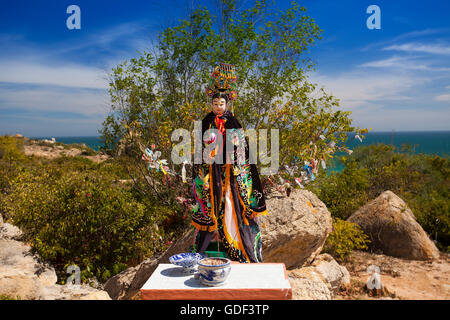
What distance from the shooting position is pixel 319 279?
4887mm

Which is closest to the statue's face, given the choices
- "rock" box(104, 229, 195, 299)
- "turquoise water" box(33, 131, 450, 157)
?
"rock" box(104, 229, 195, 299)

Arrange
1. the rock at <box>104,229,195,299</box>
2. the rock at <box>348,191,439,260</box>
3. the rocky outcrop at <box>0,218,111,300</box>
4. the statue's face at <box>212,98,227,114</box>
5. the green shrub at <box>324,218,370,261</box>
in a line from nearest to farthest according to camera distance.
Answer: the rocky outcrop at <box>0,218,111,300</box> → the statue's face at <box>212,98,227,114</box> → the rock at <box>104,229,195,299</box> → the green shrub at <box>324,218,370,261</box> → the rock at <box>348,191,439,260</box>

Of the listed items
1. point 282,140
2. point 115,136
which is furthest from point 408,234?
point 115,136

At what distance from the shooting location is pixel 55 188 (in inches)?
259

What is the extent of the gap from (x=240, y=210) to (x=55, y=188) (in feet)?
13.2

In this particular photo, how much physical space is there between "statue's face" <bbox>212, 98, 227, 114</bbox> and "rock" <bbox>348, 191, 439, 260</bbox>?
6228 millimetres

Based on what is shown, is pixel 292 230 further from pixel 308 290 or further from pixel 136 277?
pixel 136 277

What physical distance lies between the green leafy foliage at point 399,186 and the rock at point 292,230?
2.93 meters

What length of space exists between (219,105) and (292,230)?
2522 millimetres

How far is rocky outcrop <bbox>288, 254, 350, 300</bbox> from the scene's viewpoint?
413cm

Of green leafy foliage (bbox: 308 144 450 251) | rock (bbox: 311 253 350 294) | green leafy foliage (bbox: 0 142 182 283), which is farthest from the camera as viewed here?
green leafy foliage (bbox: 308 144 450 251)

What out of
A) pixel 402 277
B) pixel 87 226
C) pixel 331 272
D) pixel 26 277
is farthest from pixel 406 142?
pixel 26 277

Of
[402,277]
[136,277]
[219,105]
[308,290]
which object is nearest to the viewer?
[308,290]

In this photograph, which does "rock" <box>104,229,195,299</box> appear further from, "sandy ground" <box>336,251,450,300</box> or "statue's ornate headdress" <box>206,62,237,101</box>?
"sandy ground" <box>336,251,450,300</box>
